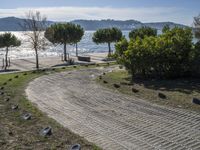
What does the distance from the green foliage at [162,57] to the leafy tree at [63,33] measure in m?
27.8

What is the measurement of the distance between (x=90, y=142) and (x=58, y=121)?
3.04 metres

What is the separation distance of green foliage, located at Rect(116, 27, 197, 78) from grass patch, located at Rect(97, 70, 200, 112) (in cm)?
129

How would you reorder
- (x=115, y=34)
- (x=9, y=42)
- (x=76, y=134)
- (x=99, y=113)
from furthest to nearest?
(x=115, y=34), (x=9, y=42), (x=99, y=113), (x=76, y=134)

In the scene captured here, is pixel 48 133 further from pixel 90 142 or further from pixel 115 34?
pixel 115 34

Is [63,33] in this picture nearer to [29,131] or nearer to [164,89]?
[164,89]

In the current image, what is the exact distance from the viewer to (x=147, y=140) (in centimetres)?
1105

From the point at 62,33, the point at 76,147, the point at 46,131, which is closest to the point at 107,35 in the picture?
the point at 62,33

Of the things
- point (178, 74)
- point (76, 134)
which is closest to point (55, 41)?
point (178, 74)

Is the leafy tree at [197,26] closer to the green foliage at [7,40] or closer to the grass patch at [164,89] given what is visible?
the grass patch at [164,89]

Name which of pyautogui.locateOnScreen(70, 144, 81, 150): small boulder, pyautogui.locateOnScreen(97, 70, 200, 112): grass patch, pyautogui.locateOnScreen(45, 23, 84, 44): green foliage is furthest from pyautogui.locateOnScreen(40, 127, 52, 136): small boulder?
pyautogui.locateOnScreen(45, 23, 84, 44): green foliage

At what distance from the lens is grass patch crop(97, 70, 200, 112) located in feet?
52.7

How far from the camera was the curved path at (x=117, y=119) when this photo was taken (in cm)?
1095

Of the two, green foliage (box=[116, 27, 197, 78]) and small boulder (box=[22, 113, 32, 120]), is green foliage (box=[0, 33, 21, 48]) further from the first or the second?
small boulder (box=[22, 113, 32, 120])

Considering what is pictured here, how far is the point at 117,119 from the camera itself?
540 inches
